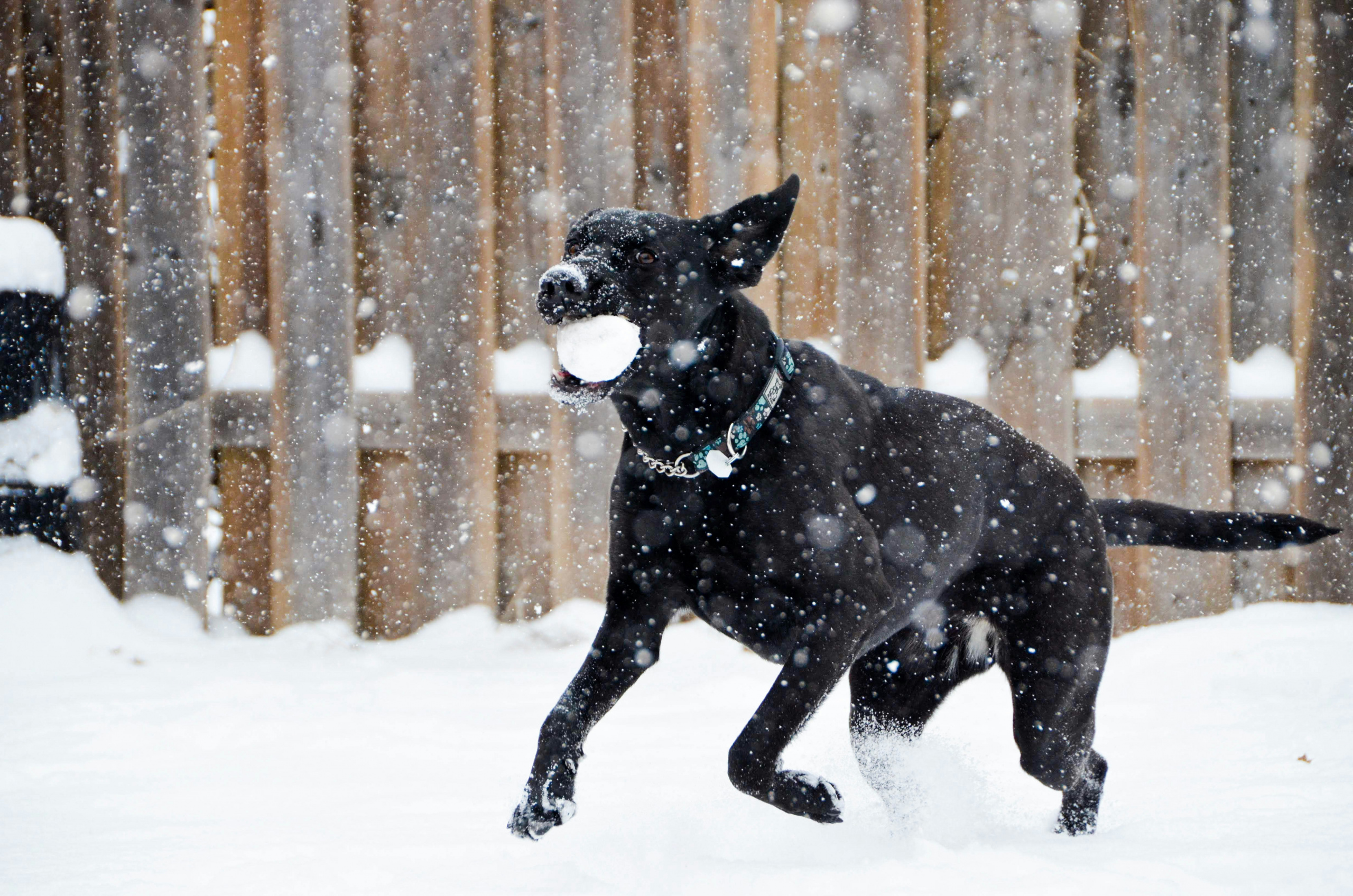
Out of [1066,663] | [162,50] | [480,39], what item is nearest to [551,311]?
[1066,663]

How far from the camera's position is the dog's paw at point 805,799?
A: 198cm

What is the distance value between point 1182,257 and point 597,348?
2558mm

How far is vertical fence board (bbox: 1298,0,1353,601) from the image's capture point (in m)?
3.57

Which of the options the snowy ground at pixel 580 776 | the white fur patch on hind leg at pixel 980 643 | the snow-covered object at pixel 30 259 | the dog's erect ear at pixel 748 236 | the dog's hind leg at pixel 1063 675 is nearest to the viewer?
the snowy ground at pixel 580 776

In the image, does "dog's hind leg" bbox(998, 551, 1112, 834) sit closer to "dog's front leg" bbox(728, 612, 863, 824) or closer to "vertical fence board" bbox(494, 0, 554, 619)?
"dog's front leg" bbox(728, 612, 863, 824)

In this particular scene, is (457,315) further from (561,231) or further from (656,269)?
(656,269)

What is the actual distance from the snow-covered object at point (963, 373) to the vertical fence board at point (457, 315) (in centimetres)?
153

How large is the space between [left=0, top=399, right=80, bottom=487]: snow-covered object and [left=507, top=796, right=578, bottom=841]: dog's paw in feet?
7.91

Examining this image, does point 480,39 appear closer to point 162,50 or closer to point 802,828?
point 162,50

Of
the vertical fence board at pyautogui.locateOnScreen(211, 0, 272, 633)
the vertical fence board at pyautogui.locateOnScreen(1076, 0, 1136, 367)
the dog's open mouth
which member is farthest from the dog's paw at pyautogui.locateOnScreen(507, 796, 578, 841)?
the vertical fence board at pyautogui.locateOnScreen(1076, 0, 1136, 367)

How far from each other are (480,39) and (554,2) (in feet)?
0.92

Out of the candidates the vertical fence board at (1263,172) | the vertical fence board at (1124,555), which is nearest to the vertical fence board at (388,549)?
the vertical fence board at (1124,555)

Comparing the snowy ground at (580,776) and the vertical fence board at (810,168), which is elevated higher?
the vertical fence board at (810,168)

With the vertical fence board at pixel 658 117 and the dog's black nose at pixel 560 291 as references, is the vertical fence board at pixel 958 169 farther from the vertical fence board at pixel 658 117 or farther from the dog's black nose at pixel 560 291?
the dog's black nose at pixel 560 291
